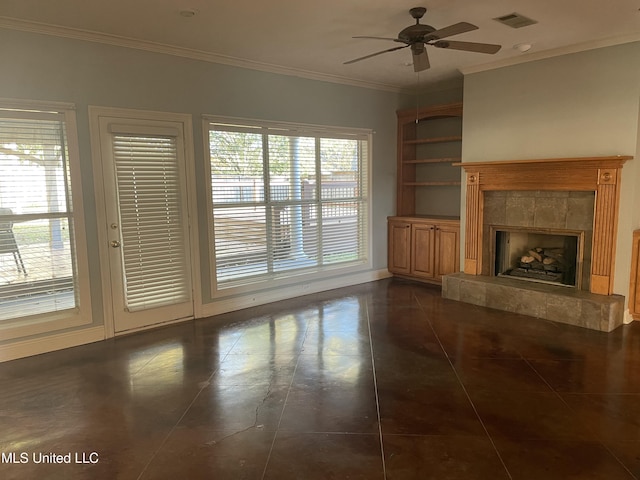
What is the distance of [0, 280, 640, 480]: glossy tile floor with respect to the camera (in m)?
2.34

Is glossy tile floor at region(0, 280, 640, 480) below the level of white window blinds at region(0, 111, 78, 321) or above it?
below

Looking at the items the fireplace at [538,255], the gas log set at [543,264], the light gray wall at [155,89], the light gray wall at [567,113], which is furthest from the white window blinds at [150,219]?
the gas log set at [543,264]

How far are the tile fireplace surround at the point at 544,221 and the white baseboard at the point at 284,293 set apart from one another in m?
1.37

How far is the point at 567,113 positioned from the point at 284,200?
3.36 metres

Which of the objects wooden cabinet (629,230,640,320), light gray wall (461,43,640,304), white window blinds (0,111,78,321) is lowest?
wooden cabinet (629,230,640,320)

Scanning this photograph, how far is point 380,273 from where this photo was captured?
6.74m

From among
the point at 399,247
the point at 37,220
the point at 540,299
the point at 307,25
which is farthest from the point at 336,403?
the point at 399,247

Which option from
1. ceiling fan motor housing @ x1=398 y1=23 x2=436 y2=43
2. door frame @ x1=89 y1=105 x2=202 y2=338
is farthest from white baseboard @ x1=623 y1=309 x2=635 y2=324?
door frame @ x1=89 y1=105 x2=202 y2=338

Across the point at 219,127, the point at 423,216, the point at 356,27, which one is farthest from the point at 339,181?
the point at 356,27

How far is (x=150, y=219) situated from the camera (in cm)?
445

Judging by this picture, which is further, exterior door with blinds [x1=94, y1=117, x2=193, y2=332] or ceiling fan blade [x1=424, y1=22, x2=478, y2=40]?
exterior door with blinds [x1=94, y1=117, x2=193, y2=332]

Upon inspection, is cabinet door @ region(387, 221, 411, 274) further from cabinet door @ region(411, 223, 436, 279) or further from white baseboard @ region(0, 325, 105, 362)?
white baseboard @ region(0, 325, 105, 362)

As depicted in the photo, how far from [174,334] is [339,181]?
10.0ft

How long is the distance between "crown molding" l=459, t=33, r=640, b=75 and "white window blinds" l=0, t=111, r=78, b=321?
4.63m
